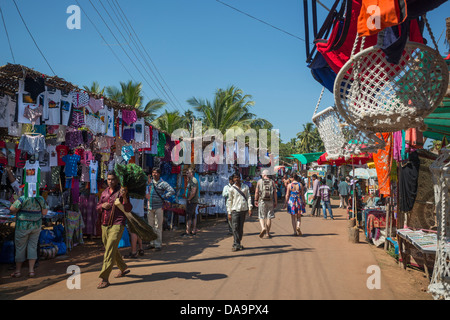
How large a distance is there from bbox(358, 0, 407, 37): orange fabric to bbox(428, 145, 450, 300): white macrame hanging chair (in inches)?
110

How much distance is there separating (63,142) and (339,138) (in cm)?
719

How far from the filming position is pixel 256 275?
609cm

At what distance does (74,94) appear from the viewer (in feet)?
24.5

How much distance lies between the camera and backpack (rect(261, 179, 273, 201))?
31.8 ft

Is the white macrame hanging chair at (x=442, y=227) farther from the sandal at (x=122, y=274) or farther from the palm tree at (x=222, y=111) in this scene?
the palm tree at (x=222, y=111)

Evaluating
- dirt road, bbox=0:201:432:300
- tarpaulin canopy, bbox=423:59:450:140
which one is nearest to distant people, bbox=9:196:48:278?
dirt road, bbox=0:201:432:300

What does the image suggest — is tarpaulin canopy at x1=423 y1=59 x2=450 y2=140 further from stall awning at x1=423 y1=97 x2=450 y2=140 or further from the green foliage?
the green foliage

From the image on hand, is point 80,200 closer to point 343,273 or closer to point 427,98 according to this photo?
point 343,273

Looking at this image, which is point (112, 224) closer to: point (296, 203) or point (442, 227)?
point (442, 227)

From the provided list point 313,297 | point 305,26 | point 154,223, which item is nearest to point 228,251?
point 154,223

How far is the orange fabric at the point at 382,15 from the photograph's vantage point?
109 inches

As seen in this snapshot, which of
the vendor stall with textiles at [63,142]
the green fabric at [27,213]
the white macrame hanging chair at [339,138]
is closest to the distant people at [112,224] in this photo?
the green fabric at [27,213]

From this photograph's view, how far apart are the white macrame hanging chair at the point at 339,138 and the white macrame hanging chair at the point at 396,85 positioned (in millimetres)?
429
